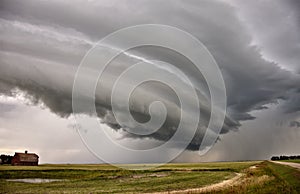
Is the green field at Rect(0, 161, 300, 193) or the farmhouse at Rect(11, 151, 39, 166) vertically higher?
the farmhouse at Rect(11, 151, 39, 166)

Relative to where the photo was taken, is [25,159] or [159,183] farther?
[25,159]

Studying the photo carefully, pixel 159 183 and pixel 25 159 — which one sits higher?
pixel 25 159

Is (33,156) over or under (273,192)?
over

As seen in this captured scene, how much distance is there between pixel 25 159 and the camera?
5433 inches

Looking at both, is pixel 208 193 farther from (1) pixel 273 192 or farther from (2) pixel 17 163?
(2) pixel 17 163

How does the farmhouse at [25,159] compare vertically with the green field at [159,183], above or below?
above

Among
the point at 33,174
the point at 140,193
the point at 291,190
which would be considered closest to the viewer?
the point at 291,190

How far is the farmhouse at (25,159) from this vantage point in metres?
135

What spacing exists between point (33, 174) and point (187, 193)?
57.5 meters

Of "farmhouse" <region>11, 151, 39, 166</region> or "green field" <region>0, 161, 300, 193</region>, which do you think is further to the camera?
"farmhouse" <region>11, 151, 39, 166</region>

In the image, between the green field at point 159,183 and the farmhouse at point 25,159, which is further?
the farmhouse at point 25,159

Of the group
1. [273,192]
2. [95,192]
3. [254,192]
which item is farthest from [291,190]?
[95,192]

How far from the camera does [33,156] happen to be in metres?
142

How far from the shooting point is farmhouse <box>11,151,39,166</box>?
135000 mm
